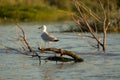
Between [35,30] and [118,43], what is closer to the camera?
[118,43]

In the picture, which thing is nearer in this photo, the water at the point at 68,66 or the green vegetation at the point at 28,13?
the water at the point at 68,66

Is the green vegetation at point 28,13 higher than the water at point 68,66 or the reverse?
higher

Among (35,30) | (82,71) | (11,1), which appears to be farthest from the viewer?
(11,1)

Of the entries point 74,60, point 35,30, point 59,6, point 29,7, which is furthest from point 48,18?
point 74,60

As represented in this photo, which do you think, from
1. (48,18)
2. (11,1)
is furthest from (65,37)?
(11,1)

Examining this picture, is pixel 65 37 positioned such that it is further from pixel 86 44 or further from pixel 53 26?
pixel 53 26

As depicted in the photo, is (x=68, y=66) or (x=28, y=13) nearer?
(x=68, y=66)

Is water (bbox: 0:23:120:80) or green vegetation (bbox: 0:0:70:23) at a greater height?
green vegetation (bbox: 0:0:70:23)

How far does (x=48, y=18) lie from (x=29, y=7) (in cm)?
196

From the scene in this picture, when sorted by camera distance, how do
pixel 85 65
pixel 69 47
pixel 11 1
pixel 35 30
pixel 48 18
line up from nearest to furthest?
1. pixel 85 65
2. pixel 69 47
3. pixel 35 30
4. pixel 48 18
5. pixel 11 1

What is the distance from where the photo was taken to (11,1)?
40656 mm

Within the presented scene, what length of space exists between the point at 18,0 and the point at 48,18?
243 inches

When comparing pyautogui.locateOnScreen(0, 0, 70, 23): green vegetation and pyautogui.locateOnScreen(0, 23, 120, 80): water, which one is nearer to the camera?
pyautogui.locateOnScreen(0, 23, 120, 80): water

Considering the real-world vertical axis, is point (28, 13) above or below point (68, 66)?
above
